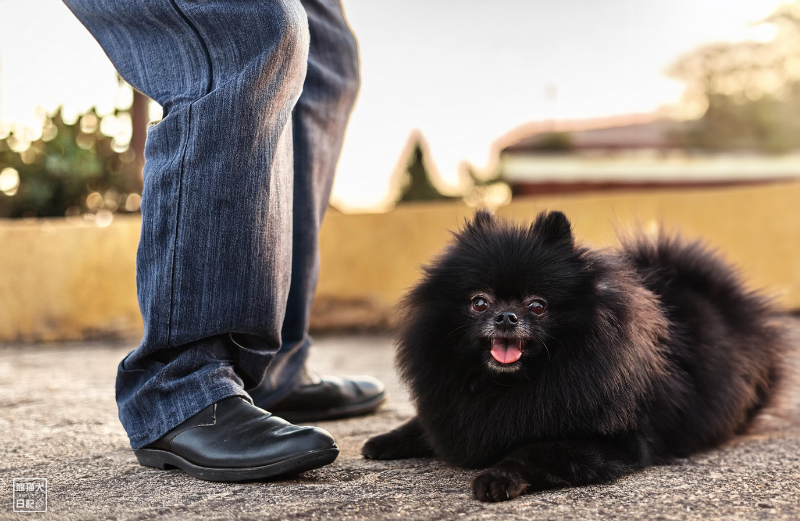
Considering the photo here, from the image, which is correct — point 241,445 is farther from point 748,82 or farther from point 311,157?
point 748,82

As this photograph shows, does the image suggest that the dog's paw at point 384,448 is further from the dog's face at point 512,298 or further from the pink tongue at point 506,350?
the pink tongue at point 506,350

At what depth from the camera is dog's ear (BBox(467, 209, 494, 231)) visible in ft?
6.11

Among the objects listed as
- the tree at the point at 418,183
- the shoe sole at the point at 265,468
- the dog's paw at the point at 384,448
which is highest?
the tree at the point at 418,183

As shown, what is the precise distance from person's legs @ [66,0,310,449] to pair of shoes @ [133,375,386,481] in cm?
3

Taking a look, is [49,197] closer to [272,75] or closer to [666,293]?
[272,75]

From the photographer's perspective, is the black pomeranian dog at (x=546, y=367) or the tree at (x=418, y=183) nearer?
the black pomeranian dog at (x=546, y=367)

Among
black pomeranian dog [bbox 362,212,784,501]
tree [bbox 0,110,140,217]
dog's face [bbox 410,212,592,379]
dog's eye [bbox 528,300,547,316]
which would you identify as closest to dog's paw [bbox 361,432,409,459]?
black pomeranian dog [bbox 362,212,784,501]

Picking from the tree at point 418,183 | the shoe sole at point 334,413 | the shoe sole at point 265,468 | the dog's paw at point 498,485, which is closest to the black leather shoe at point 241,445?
the shoe sole at point 265,468

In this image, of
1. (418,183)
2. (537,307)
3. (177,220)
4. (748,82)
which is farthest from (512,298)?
(748,82)

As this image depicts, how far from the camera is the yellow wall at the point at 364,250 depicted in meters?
4.79

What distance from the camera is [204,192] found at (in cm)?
154

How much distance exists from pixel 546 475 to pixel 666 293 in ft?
2.77

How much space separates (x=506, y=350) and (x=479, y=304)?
0.13m

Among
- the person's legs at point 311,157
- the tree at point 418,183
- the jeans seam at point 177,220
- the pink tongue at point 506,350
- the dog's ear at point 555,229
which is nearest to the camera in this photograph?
the jeans seam at point 177,220
